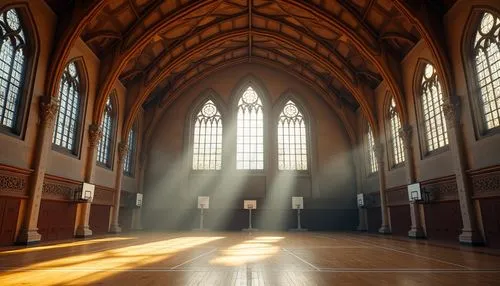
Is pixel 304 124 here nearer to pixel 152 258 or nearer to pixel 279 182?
pixel 279 182

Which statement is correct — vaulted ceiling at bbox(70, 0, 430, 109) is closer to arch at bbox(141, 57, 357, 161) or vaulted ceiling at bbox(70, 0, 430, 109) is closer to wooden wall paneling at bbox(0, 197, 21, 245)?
arch at bbox(141, 57, 357, 161)

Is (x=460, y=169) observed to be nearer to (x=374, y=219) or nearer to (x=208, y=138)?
(x=374, y=219)

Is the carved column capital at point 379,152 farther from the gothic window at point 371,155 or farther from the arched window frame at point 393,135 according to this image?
the gothic window at point 371,155

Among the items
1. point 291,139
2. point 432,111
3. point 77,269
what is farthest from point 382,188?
point 77,269

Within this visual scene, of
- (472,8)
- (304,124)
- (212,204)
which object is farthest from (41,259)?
(304,124)

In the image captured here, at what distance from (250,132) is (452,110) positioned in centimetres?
1369

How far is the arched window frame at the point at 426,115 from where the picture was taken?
44.3 ft

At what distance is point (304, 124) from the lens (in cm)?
2333

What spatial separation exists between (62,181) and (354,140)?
Answer: 1868 centimetres

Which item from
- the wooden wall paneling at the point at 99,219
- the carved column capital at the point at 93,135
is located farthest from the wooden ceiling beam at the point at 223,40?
the wooden wall paneling at the point at 99,219

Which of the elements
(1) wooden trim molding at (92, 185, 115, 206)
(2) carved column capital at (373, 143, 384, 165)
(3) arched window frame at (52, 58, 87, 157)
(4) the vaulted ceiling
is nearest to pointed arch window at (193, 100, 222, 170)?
(4) the vaulted ceiling

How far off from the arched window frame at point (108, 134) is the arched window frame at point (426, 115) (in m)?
17.1

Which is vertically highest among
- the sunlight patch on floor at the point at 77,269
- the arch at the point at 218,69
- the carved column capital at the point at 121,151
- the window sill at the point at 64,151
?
the arch at the point at 218,69

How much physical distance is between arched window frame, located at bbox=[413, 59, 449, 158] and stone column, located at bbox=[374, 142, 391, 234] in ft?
12.7
